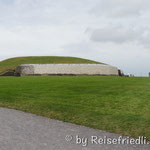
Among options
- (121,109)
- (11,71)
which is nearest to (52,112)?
(121,109)

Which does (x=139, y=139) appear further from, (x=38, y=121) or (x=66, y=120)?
(x=38, y=121)

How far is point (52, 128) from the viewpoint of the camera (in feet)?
27.6

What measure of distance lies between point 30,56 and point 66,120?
7569 cm

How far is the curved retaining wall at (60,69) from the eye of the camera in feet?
179

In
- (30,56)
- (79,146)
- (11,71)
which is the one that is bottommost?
(79,146)

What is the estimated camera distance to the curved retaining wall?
54469 mm

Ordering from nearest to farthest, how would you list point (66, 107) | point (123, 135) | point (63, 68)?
point (123, 135) < point (66, 107) < point (63, 68)

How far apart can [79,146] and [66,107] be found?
576 cm

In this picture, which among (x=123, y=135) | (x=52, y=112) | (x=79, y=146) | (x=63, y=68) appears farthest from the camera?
(x=63, y=68)

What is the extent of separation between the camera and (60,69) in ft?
183

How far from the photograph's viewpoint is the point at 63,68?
55969mm

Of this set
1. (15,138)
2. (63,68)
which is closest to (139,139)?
(15,138)

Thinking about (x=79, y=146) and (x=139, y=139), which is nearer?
(x=79, y=146)

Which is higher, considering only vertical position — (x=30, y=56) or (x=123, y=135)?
(x=30, y=56)
